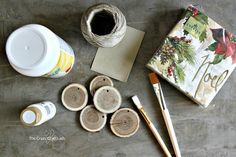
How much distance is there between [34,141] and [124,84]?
0.21 m

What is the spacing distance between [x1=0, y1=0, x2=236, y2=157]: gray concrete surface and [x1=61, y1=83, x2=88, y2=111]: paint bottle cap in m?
0.01

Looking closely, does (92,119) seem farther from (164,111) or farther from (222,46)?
(222,46)

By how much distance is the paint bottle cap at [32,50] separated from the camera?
543 millimetres

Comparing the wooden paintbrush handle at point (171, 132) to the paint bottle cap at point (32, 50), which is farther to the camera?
the wooden paintbrush handle at point (171, 132)

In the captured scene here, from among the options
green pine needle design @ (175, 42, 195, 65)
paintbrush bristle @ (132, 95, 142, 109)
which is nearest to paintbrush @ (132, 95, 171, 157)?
paintbrush bristle @ (132, 95, 142, 109)

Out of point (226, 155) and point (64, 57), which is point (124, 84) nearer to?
point (64, 57)

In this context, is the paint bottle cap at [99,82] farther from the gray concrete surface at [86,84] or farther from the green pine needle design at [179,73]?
the green pine needle design at [179,73]

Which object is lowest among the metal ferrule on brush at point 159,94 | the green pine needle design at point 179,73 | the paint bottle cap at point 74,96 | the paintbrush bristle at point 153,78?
the paint bottle cap at point 74,96

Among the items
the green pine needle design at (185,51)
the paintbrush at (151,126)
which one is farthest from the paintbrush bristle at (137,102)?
the green pine needle design at (185,51)

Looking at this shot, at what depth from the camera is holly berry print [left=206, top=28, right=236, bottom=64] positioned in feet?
2.11

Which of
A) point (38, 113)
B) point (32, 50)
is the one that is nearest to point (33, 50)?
point (32, 50)

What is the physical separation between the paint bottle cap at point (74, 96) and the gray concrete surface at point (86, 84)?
0.04ft

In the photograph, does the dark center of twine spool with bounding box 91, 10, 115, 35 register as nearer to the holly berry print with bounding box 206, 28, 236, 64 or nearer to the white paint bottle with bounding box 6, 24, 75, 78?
the white paint bottle with bounding box 6, 24, 75, 78

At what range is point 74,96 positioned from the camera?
0.67m
